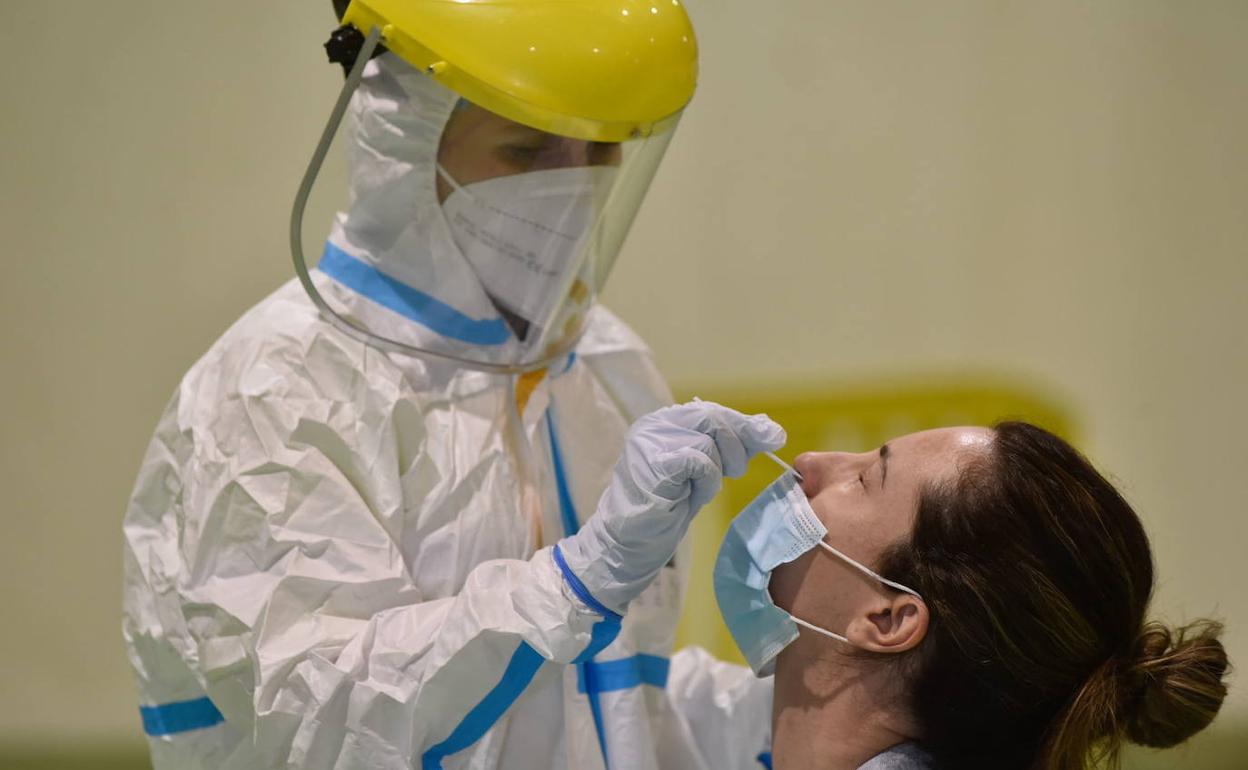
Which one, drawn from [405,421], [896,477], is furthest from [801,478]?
[405,421]

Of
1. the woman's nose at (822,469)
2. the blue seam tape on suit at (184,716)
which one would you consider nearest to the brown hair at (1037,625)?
the woman's nose at (822,469)

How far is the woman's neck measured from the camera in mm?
1450

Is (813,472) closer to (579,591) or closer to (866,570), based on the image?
(866,570)

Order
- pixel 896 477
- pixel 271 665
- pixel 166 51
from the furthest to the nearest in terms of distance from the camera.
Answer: pixel 166 51 < pixel 896 477 < pixel 271 665

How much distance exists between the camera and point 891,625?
1.43 meters

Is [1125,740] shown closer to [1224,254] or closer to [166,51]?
[1224,254]

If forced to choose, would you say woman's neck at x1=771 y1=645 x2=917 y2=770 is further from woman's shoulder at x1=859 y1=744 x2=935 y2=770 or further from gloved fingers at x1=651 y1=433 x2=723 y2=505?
gloved fingers at x1=651 y1=433 x2=723 y2=505

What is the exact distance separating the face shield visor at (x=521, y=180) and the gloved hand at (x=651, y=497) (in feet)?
1.19

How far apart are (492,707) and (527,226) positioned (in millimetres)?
588

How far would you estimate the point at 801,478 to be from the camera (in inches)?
61.2

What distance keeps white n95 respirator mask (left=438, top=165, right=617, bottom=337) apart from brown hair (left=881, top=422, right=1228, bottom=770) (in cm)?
55

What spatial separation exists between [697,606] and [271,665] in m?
1.76

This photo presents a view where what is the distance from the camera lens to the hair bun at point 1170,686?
4.64 feet

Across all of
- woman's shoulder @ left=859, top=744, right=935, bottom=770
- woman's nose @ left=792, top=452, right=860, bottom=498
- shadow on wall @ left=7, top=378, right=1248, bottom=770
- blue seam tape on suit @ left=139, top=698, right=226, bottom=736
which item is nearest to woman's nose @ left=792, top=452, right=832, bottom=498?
woman's nose @ left=792, top=452, right=860, bottom=498
